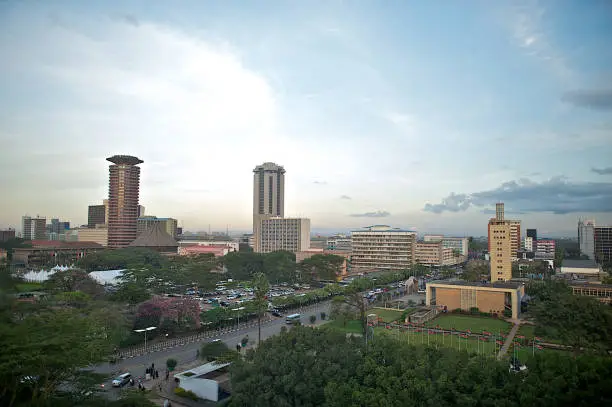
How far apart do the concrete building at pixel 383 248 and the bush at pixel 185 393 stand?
5490 centimetres

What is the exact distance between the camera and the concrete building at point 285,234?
274 ft

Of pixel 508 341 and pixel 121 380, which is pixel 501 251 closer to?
pixel 508 341

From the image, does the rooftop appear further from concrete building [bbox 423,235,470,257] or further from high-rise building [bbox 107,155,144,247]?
concrete building [bbox 423,235,470,257]

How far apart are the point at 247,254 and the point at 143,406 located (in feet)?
165

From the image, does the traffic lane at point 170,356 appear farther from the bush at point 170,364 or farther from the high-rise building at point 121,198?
the high-rise building at point 121,198

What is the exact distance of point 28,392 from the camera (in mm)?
9078

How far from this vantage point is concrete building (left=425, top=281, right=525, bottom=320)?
3522cm

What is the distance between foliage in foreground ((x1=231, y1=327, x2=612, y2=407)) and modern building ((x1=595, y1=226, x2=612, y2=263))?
308 ft

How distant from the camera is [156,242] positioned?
70188 millimetres

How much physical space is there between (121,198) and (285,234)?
33834 millimetres

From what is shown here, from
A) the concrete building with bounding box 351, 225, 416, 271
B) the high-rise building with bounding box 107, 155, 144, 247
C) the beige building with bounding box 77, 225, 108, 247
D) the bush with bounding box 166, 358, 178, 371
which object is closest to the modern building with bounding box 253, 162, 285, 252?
the high-rise building with bounding box 107, 155, 144, 247

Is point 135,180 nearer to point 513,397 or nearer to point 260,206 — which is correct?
point 260,206

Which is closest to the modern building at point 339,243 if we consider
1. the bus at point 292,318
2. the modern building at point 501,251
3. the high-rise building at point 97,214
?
the modern building at point 501,251

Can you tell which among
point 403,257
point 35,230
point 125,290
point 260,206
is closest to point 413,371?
point 125,290
